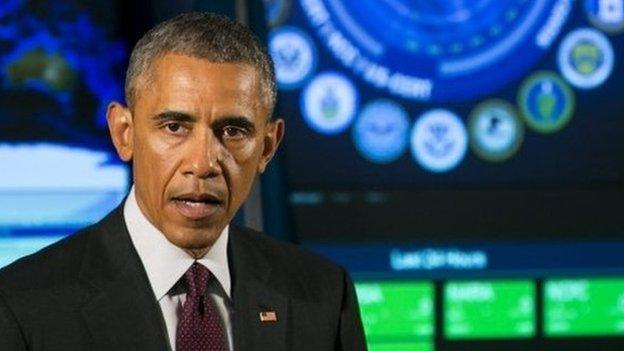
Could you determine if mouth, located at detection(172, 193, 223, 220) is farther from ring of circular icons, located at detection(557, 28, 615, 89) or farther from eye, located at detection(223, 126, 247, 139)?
ring of circular icons, located at detection(557, 28, 615, 89)

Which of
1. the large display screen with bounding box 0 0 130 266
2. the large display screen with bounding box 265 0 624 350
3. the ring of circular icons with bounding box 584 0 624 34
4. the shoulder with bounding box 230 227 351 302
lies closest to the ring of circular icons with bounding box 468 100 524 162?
the large display screen with bounding box 265 0 624 350

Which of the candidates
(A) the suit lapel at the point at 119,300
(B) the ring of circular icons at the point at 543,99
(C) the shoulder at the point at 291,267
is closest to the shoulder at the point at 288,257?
(C) the shoulder at the point at 291,267

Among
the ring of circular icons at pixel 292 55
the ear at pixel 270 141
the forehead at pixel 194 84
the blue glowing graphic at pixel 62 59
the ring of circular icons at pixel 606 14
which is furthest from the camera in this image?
the ring of circular icons at pixel 606 14

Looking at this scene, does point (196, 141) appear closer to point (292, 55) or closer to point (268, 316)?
Answer: point (268, 316)

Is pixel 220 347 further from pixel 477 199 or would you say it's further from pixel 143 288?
pixel 477 199

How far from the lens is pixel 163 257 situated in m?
1.06

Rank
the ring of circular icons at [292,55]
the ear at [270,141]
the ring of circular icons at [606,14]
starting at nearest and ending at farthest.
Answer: the ear at [270,141] → the ring of circular icons at [292,55] → the ring of circular icons at [606,14]

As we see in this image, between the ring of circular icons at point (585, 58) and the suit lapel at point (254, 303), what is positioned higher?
the ring of circular icons at point (585, 58)

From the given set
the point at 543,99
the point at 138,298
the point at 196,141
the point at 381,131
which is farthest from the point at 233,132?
the point at 543,99

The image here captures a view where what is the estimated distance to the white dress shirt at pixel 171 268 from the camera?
1.06 m

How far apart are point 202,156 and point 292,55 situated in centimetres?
110

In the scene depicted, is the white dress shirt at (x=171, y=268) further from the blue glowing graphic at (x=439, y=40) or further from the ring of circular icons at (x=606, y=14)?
the ring of circular icons at (x=606, y=14)

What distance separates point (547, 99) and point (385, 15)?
0.25 m

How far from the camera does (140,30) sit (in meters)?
1.95
